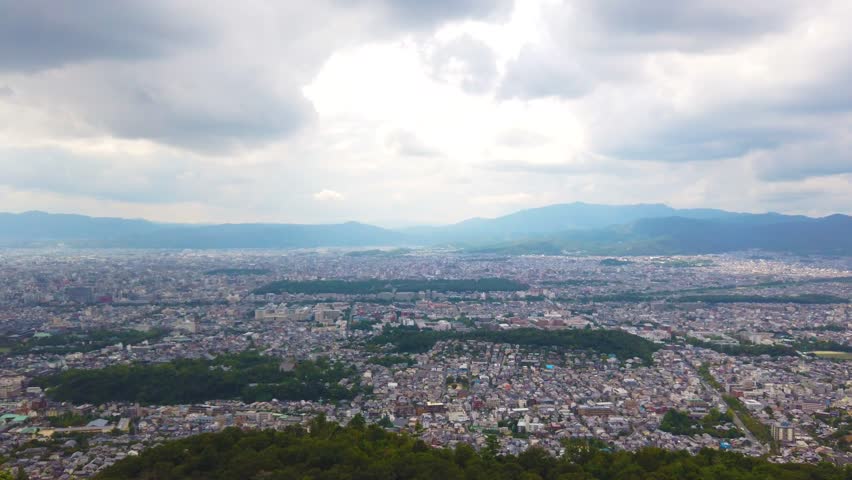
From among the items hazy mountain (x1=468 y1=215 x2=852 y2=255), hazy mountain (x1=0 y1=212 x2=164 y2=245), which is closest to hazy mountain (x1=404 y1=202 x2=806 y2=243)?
hazy mountain (x1=468 y1=215 x2=852 y2=255)

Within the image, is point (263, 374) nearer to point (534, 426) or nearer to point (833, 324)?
point (534, 426)

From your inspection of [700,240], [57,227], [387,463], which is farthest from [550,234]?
[387,463]

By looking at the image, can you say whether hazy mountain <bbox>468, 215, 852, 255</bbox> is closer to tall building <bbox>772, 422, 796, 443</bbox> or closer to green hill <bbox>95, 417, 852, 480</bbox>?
tall building <bbox>772, 422, 796, 443</bbox>

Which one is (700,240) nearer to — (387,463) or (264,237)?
(264,237)

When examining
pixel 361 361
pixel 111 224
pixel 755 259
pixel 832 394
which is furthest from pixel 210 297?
pixel 111 224

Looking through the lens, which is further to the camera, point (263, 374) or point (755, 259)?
point (755, 259)

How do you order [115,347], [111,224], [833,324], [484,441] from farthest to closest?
1. [111,224]
2. [833,324]
3. [115,347]
4. [484,441]

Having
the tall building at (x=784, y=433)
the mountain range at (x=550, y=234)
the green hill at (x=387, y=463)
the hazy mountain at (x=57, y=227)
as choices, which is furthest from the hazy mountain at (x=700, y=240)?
the hazy mountain at (x=57, y=227)
